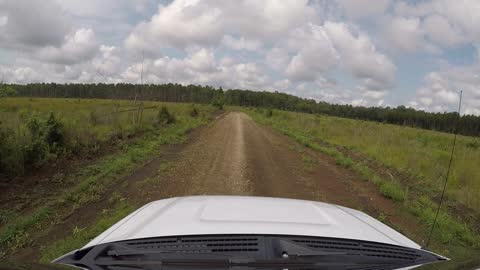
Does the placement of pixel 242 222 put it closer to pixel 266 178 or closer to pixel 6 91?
pixel 266 178

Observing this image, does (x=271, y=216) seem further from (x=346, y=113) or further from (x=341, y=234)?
(x=346, y=113)

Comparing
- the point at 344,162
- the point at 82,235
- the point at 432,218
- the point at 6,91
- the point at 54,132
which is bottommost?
the point at 82,235

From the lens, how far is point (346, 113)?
384ft

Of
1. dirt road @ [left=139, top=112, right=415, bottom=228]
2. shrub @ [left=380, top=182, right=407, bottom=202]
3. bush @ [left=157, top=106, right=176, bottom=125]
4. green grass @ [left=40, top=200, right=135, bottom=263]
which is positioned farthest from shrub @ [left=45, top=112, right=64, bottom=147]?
bush @ [left=157, top=106, right=176, bottom=125]

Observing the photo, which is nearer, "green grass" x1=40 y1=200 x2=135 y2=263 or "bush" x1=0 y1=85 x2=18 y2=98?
"green grass" x1=40 y1=200 x2=135 y2=263

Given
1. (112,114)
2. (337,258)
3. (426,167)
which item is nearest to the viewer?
(337,258)

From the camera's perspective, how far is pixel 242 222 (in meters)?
2.12

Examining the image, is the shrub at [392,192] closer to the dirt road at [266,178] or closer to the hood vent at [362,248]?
the dirt road at [266,178]

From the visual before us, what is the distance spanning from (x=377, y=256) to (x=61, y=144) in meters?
9.70

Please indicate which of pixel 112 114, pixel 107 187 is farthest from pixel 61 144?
pixel 112 114

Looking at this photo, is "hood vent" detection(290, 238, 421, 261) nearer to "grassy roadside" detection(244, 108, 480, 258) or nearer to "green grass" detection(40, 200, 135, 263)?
"grassy roadside" detection(244, 108, 480, 258)

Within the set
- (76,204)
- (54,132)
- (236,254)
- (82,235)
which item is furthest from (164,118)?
(236,254)

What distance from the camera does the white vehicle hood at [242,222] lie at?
2021 millimetres

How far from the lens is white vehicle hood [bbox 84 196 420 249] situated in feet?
6.63
